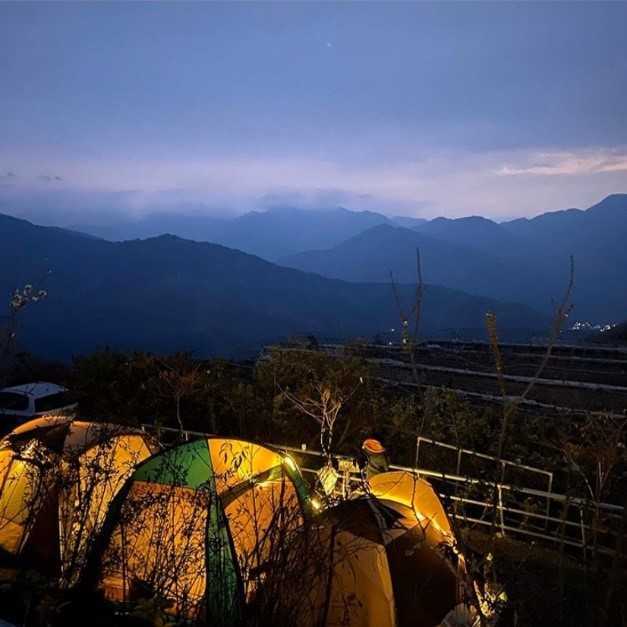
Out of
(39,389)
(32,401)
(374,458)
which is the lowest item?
(32,401)

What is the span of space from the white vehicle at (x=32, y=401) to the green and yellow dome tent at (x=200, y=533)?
6.82m

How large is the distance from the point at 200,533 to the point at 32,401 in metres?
9.48

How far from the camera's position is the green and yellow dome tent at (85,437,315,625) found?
3.17 m

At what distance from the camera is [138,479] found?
585 centimetres

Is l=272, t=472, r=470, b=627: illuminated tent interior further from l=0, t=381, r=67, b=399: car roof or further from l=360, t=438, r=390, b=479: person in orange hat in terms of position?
l=0, t=381, r=67, b=399: car roof

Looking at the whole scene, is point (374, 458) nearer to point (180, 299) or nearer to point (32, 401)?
point (32, 401)

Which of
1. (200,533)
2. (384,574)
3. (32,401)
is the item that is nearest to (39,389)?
(32,401)

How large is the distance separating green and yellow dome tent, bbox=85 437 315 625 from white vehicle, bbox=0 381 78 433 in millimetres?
6816

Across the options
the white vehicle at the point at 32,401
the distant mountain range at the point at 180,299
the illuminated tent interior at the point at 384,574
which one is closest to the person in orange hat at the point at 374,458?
the illuminated tent interior at the point at 384,574

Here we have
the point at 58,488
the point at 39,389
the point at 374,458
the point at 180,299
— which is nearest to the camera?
the point at 58,488

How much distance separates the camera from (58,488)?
4.24 m

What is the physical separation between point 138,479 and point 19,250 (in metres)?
158

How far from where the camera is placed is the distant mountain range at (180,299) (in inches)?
4304

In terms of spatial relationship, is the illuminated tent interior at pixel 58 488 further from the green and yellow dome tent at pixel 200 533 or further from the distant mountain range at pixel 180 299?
the distant mountain range at pixel 180 299
